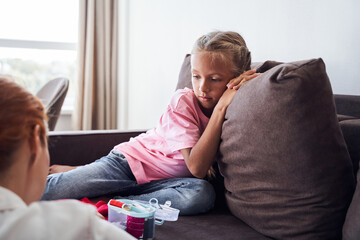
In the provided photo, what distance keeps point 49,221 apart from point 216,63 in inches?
38.5

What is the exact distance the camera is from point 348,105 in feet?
4.18

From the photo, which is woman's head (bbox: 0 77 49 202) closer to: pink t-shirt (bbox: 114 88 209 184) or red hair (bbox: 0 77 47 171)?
red hair (bbox: 0 77 47 171)

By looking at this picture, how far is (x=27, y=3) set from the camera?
378 centimetres

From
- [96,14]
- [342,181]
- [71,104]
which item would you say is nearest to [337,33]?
[342,181]

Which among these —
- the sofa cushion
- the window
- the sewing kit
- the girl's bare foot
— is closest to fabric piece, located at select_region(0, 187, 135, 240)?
the sewing kit

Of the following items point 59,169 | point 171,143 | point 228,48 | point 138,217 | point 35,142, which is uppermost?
point 228,48

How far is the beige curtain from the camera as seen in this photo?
361 cm

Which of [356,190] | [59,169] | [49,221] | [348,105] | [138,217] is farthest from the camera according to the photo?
[59,169]

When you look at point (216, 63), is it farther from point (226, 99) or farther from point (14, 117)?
point (14, 117)

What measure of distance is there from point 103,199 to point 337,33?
1.08 meters

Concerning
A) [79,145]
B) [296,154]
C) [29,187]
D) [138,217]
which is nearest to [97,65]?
[79,145]

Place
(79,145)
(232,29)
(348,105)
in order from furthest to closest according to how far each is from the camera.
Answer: (232,29) < (79,145) < (348,105)

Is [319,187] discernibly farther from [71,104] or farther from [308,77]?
[71,104]

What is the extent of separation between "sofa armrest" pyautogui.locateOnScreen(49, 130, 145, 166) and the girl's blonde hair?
71 cm
